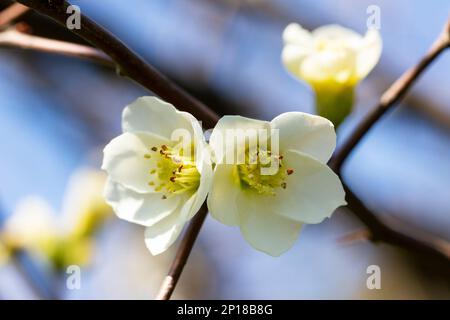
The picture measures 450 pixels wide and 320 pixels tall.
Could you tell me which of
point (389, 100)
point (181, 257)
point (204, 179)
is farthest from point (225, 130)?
point (389, 100)

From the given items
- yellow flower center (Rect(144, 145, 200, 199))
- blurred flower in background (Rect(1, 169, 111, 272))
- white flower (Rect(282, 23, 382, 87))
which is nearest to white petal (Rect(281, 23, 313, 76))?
white flower (Rect(282, 23, 382, 87))

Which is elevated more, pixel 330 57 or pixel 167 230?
pixel 330 57

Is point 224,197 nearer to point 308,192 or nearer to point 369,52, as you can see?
point 308,192

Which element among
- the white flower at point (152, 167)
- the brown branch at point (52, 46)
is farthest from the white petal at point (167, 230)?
the brown branch at point (52, 46)
